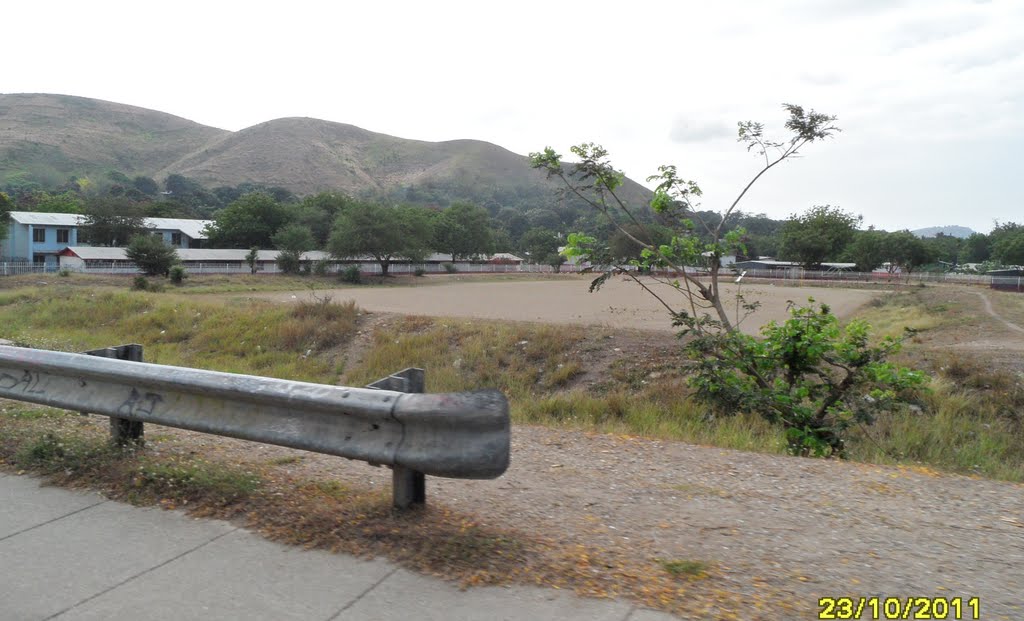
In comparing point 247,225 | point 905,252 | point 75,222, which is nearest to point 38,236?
point 75,222

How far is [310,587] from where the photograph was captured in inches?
153

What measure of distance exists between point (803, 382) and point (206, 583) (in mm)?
9167

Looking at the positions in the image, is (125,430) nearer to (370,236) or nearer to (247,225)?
(370,236)

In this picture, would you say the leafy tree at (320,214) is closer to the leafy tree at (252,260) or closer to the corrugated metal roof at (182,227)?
the corrugated metal roof at (182,227)

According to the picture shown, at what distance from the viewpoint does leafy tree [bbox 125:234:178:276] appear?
6256 cm

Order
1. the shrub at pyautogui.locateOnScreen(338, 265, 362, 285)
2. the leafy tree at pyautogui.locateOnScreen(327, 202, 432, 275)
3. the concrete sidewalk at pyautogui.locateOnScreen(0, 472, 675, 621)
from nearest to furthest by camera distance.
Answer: the concrete sidewalk at pyautogui.locateOnScreen(0, 472, 675, 621) < the shrub at pyautogui.locateOnScreen(338, 265, 362, 285) < the leafy tree at pyautogui.locateOnScreen(327, 202, 432, 275)

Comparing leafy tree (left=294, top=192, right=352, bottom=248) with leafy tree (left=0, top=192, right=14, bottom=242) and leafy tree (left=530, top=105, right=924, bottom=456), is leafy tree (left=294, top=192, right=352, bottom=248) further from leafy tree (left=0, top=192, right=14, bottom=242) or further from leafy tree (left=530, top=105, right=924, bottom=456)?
leafy tree (left=530, top=105, right=924, bottom=456)

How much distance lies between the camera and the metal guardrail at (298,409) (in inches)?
166

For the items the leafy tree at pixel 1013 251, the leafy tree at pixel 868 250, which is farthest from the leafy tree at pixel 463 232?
the leafy tree at pixel 1013 251

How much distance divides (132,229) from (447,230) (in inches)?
1757

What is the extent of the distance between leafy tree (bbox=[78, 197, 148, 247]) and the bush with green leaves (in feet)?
260

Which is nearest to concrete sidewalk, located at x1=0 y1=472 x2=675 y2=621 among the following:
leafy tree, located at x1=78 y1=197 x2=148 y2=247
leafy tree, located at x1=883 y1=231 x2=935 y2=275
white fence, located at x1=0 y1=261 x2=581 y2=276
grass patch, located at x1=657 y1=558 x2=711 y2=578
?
grass patch, located at x1=657 y1=558 x2=711 y2=578

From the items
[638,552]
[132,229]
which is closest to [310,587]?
[638,552]

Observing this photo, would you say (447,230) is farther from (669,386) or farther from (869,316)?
(669,386)
